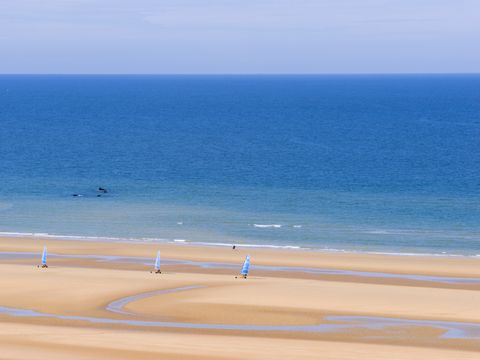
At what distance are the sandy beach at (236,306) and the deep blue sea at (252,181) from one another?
736 centimetres

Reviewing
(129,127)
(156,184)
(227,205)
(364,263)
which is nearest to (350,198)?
(227,205)

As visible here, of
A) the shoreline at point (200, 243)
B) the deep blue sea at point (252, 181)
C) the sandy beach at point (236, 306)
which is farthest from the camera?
the deep blue sea at point (252, 181)

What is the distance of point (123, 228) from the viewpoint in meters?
54.0

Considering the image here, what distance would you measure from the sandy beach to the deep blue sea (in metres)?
7.36

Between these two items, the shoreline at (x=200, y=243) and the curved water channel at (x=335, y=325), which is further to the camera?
the shoreline at (x=200, y=243)

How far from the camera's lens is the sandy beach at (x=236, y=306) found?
88.4 ft

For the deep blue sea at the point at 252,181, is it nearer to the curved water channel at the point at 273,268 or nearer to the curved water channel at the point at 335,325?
the curved water channel at the point at 273,268

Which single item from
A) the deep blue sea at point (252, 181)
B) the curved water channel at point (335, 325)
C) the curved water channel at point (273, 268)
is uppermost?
the deep blue sea at point (252, 181)

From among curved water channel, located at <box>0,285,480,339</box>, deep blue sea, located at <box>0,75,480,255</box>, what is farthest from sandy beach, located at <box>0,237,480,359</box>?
deep blue sea, located at <box>0,75,480,255</box>

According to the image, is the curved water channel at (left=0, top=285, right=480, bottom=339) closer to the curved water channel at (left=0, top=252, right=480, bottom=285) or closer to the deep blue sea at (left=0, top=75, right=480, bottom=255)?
the curved water channel at (left=0, top=252, right=480, bottom=285)

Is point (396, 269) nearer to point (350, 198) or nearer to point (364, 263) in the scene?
point (364, 263)

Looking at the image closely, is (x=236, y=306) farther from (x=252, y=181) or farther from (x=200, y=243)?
(x=252, y=181)

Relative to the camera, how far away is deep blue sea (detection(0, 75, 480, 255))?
175 ft

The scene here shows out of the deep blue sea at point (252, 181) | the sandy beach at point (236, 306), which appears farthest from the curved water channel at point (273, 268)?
the deep blue sea at point (252, 181)
